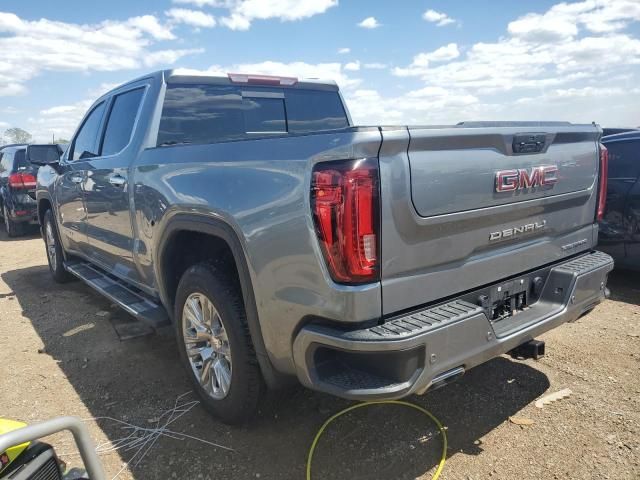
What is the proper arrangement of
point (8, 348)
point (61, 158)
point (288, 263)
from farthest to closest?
point (61, 158) < point (8, 348) < point (288, 263)

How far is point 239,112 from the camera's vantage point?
4.06 metres

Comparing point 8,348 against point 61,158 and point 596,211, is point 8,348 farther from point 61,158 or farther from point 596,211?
point 596,211

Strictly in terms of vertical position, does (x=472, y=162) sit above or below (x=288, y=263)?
above

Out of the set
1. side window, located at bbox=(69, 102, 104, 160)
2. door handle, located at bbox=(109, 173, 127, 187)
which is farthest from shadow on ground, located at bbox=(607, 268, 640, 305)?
side window, located at bbox=(69, 102, 104, 160)

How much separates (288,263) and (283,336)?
0.36 m

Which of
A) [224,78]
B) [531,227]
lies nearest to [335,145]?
[531,227]

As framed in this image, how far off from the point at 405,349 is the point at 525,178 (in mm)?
1157

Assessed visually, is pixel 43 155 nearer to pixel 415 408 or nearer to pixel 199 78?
pixel 199 78

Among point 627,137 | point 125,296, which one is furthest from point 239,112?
point 627,137

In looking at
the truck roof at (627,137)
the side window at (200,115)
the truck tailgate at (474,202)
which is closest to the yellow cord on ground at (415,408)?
the truck tailgate at (474,202)

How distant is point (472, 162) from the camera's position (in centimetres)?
230

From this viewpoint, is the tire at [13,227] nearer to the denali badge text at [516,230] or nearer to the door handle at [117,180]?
the door handle at [117,180]

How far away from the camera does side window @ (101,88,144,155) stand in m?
3.97

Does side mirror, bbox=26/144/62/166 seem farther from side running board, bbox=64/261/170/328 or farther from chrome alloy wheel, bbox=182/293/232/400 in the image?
chrome alloy wheel, bbox=182/293/232/400
